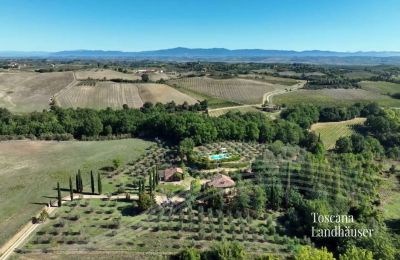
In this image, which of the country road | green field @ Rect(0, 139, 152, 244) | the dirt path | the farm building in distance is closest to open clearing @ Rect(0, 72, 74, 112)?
green field @ Rect(0, 139, 152, 244)

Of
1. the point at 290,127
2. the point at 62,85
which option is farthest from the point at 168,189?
the point at 62,85

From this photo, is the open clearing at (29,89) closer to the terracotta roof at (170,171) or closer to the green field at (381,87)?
the terracotta roof at (170,171)

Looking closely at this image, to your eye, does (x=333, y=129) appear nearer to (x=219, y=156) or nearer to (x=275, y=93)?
(x=219, y=156)

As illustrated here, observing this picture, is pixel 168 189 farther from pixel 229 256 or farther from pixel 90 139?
pixel 90 139

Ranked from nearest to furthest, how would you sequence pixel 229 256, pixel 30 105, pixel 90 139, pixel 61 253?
pixel 229 256 < pixel 61 253 < pixel 90 139 < pixel 30 105

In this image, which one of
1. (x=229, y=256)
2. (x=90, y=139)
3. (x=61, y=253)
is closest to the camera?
(x=229, y=256)

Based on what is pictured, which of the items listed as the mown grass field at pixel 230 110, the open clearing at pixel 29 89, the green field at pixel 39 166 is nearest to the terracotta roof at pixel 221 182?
the green field at pixel 39 166
